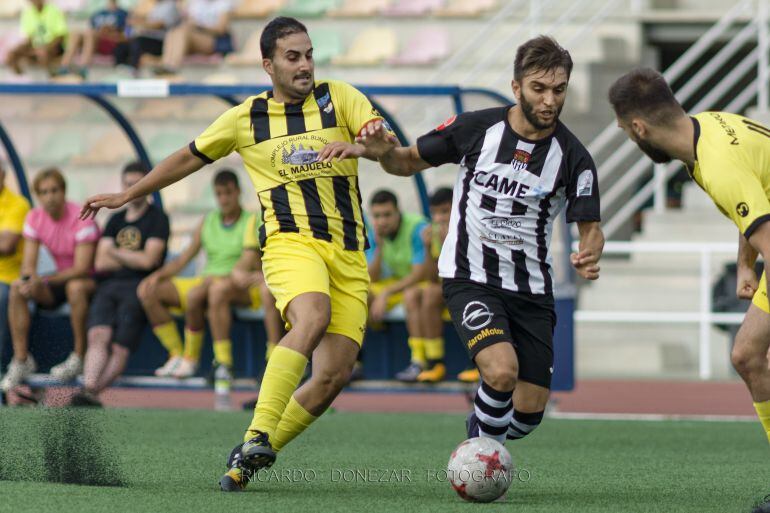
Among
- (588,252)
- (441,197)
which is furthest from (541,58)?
(441,197)

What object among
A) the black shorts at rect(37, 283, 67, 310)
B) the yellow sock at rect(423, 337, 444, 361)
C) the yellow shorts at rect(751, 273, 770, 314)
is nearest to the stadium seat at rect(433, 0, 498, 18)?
the yellow sock at rect(423, 337, 444, 361)

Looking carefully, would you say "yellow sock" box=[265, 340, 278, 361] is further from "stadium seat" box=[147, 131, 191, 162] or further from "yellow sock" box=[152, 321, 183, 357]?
"stadium seat" box=[147, 131, 191, 162]

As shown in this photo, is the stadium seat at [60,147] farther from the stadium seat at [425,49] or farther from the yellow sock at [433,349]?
the stadium seat at [425,49]

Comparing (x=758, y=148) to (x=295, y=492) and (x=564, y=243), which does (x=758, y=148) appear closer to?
(x=295, y=492)

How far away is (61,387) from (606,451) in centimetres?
453

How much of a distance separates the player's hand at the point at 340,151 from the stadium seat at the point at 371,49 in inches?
466

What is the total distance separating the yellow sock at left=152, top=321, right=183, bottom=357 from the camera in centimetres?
1138

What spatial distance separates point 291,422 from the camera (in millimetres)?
6508

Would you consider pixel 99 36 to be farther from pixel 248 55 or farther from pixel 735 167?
pixel 735 167

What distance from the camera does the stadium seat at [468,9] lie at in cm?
1808

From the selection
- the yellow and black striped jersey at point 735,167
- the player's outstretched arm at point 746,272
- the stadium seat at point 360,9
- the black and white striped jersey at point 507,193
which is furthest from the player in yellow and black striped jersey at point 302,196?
the stadium seat at point 360,9

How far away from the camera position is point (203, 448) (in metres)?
8.25

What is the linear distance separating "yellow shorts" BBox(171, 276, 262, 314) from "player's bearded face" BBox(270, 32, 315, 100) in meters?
4.91

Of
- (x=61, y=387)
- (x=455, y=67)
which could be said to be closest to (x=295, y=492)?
(x=61, y=387)
